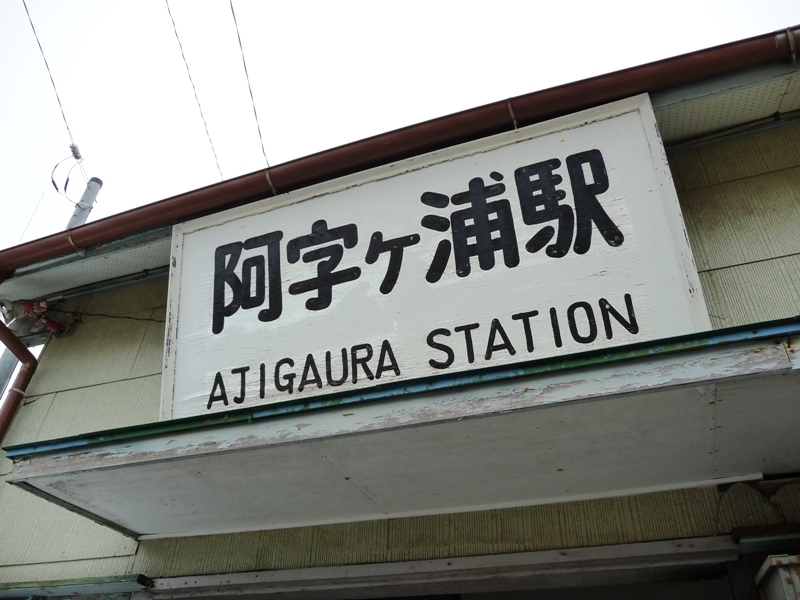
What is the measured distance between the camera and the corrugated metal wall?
3.69 m

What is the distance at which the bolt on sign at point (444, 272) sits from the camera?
358 centimetres

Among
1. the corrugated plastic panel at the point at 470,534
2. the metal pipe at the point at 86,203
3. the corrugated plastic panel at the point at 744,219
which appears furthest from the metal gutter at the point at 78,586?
the metal pipe at the point at 86,203

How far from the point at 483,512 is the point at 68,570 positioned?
3.13m

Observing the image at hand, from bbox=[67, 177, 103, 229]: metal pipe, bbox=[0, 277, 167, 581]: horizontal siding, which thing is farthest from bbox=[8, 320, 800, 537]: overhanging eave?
bbox=[67, 177, 103, 229]: metal pipe

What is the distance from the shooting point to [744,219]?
432cm

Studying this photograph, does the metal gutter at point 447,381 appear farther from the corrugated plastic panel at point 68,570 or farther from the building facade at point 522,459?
the corrugated plastic panel at point 68,570

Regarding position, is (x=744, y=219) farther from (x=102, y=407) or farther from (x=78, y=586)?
(x=78, y=586)

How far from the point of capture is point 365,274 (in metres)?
4.23

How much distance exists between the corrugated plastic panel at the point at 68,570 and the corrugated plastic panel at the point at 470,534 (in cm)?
14

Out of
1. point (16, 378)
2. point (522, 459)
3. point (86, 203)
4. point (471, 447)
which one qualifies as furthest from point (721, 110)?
point (86, 203)

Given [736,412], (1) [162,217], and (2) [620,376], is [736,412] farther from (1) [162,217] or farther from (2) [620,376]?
(1) [162,217]

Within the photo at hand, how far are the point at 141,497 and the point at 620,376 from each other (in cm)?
293

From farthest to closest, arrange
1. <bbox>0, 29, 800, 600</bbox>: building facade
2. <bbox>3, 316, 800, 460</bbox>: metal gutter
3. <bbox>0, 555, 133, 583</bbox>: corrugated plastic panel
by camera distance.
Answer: <bbox>0, 555, 133, 583</bbox>: corrugated plastic panel
<bbox>0, 29, 800, 600</bbox>: building facade
<bbox>3, 316, 800, 460</bbox>: metal gutter

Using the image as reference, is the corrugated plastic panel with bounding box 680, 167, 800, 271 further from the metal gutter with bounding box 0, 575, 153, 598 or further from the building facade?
the metal gutter with bounding box 0, 575, 153, 598
